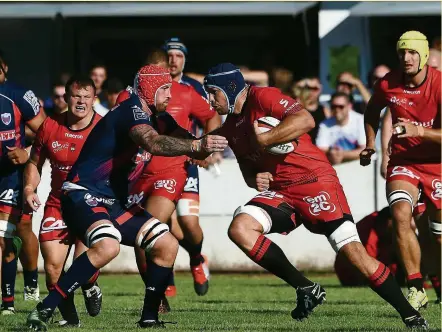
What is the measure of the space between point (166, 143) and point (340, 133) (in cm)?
774

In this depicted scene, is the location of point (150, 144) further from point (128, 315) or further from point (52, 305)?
point (128, 315)

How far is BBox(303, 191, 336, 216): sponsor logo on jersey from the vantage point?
10.1m

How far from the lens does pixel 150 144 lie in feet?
30.5

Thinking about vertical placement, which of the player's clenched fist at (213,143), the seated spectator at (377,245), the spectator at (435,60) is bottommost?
the seated spectator at (377,245)

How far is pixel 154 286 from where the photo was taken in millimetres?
9867

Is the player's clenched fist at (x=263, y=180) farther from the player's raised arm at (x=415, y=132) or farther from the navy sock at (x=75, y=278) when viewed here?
A: the navy sock at (x=75, y=278)

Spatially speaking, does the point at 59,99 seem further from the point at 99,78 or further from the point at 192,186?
the point at 192,186

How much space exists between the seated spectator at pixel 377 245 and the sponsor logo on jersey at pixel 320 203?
175 inches

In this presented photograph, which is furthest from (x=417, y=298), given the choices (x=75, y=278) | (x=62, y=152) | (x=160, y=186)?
(x=75, y=278)

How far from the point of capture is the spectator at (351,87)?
17.6 metres

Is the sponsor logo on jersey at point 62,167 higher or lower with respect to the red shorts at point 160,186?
higher

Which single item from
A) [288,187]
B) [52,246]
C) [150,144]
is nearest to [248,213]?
[288,187]

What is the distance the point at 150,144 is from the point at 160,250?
0.96 m

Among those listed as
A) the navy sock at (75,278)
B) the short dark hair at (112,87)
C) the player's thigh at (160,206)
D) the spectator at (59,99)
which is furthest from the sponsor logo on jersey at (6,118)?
the spectator at (59,99)
